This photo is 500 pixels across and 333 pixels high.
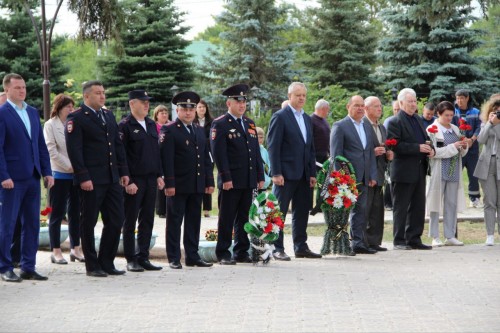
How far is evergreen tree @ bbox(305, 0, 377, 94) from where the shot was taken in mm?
40250

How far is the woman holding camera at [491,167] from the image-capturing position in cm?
1480

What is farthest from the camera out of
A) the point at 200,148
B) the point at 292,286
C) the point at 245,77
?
the point at 245,77

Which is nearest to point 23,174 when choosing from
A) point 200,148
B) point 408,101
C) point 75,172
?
point 75,172

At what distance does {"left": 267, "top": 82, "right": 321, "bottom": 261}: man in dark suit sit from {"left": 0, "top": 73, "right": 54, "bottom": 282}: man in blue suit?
3.13m

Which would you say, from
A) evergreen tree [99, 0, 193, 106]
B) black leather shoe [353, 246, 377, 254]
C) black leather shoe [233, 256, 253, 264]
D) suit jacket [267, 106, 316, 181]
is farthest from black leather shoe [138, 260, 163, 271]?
evergreen tree [99, 0, 193, 106]

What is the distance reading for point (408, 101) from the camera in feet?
47.3

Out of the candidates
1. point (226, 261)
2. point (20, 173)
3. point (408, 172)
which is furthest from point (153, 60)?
point (20, 173)

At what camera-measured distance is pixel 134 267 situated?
11.8 meters

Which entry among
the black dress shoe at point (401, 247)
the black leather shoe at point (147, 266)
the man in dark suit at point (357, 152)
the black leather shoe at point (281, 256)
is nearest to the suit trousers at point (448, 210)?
the black dress shoe at point (401, 247)

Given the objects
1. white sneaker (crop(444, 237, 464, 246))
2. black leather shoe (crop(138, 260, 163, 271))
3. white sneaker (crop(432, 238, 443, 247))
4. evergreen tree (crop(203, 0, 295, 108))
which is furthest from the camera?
evergreen tree (crop(203, 0, 295, 108))

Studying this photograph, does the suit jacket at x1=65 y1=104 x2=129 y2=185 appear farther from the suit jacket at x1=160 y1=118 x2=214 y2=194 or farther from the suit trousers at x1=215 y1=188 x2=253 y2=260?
the suit trousers at x1=215 y1=188 x2=253 y2=260

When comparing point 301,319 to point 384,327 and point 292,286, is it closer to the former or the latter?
point 384,327

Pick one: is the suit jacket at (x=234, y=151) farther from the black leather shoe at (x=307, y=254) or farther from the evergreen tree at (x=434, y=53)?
the evergreen tree at (x=434, y=53)

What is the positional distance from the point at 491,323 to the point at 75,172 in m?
4.84
